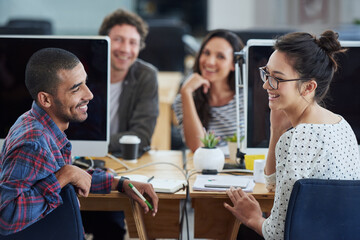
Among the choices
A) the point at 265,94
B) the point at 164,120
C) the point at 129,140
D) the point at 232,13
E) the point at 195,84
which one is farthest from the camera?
the point at 232,13

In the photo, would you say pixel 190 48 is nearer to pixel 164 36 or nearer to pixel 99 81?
pixel 164 36

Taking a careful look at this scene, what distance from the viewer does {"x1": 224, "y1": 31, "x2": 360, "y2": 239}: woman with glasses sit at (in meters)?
1.46

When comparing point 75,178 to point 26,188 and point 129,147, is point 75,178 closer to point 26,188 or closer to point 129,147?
point 26,188

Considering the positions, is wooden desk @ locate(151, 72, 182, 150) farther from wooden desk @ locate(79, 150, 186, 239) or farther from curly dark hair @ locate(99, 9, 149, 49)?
wooden desk @ locate(79, 150, 186, 239)

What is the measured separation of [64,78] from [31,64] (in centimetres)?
10

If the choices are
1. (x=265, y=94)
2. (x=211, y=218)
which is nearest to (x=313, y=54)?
(x=265, y=94)

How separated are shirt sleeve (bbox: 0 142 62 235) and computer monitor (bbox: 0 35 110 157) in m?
0.60

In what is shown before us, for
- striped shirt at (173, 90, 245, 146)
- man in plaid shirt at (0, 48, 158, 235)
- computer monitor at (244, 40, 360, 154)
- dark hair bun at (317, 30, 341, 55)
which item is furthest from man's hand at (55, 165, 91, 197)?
striped shirt at (173, 90, 245, 146)

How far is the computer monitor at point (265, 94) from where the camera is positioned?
1.93 metres

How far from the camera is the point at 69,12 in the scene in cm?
699

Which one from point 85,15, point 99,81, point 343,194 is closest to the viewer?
point 343,194

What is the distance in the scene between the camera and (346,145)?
1.53 m

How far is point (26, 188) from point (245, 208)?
68 centimetres

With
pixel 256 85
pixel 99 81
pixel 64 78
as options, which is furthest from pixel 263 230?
pixel 99 81
